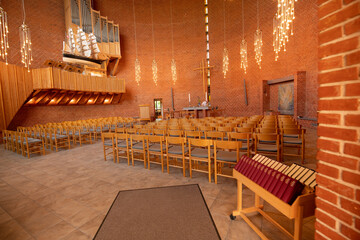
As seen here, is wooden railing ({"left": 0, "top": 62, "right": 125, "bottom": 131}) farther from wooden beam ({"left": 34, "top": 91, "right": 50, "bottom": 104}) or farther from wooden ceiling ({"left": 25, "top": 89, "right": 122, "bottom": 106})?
wooden beam ({"left": 34, "top": 91, "right": 50, "bottom": 104})

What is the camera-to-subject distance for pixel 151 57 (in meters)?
15.4

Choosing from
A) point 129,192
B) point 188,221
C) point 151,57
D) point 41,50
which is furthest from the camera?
point 151,57

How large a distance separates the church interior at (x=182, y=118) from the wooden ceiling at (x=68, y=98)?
8 centimetres

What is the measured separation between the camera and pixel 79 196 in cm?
298

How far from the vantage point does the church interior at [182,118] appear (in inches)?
41.0

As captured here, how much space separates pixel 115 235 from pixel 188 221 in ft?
2.96

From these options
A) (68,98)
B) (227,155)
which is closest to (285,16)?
(227,155)

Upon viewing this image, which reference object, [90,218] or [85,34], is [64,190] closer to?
[90,218]

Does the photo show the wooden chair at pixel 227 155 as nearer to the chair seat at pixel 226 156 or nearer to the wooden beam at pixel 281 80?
→ the chair seat at pixel 226 156

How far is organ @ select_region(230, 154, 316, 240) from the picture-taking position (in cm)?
137

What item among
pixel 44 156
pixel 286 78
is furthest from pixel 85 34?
pixel 286 78

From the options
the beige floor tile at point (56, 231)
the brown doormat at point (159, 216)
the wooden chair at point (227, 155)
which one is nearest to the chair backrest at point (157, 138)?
the brown doormat at point (159, 216)

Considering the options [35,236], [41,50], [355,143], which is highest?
[41,50]

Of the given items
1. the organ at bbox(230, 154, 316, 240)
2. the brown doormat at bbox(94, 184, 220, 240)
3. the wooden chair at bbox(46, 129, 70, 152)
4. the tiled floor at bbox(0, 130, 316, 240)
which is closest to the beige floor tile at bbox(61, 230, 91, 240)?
the tiled floor at bbox(0, 130, 316, 240)
